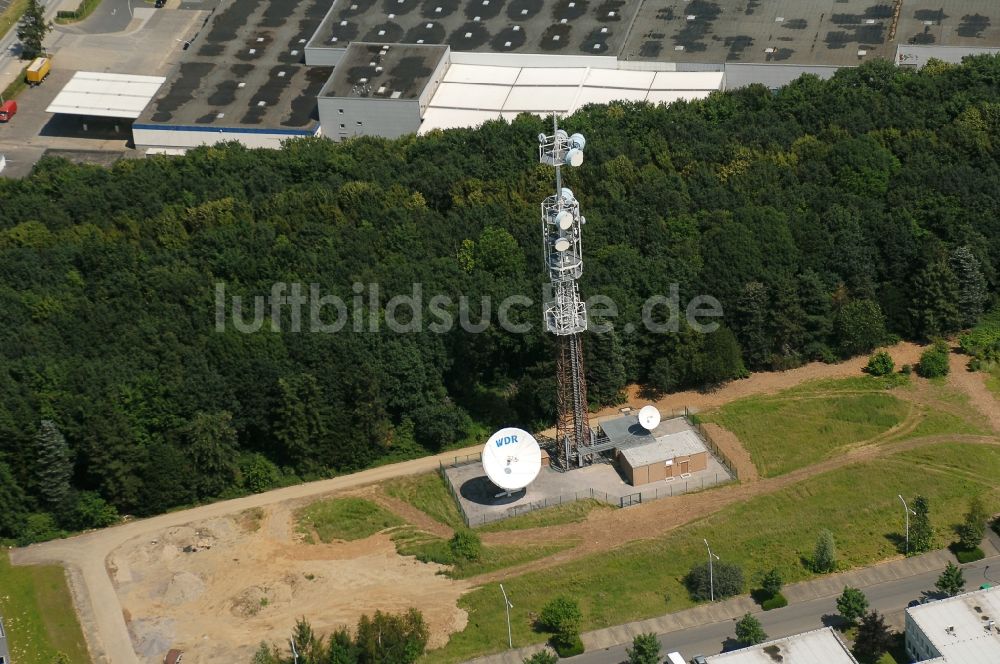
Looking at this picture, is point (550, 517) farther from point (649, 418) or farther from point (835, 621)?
point (835, 621)

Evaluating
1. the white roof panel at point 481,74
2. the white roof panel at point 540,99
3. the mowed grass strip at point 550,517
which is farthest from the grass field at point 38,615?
the white roof panel at point 481,74

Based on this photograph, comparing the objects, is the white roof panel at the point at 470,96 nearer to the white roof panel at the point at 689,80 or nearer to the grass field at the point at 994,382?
the white roof panel at the point at 689,80

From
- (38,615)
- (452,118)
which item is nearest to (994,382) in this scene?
(452,118)

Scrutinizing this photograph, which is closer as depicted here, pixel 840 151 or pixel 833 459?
pixel 833 459

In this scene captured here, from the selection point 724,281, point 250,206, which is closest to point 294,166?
point 250,206

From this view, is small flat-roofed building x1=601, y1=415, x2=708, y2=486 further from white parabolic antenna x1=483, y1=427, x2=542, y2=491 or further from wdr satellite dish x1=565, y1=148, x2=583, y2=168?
wdr satellite dish x1=565, y1=148, x2=583, y2=168

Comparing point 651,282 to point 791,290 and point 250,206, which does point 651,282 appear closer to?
point 791,290
